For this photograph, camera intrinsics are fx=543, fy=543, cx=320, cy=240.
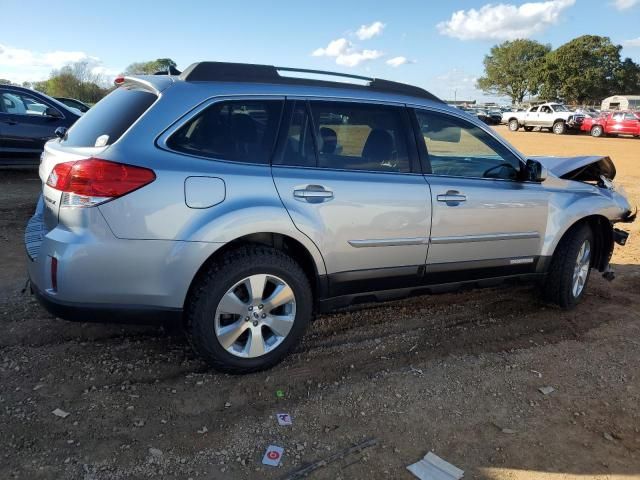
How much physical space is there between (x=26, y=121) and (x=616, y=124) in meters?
31.7

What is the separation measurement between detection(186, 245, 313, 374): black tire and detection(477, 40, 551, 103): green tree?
85.7 m

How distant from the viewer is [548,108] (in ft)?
117

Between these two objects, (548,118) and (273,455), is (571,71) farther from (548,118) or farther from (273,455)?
(273,455)

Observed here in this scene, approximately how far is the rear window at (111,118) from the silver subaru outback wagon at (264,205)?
15mm

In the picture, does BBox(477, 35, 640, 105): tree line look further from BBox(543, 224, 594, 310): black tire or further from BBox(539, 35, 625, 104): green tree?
BBox(543, 224, 594, 310): black tire

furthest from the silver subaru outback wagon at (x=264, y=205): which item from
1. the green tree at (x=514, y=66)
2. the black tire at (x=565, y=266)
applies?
the green tree at (x=514, y=66)

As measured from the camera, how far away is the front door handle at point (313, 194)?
10.7 feet

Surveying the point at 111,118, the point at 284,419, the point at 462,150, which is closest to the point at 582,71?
the point at 462,150

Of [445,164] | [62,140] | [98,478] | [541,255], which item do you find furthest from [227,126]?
[541,255]

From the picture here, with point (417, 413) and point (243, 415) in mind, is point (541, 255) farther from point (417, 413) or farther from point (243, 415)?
point (243, 415)

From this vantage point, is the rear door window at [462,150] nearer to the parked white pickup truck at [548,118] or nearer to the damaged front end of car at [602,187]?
the damaged front end of car at [602,187]

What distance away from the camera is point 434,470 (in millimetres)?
2602

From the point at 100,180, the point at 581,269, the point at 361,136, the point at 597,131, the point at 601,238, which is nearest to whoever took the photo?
the point at 100,180

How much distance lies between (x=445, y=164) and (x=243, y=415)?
2.23m
